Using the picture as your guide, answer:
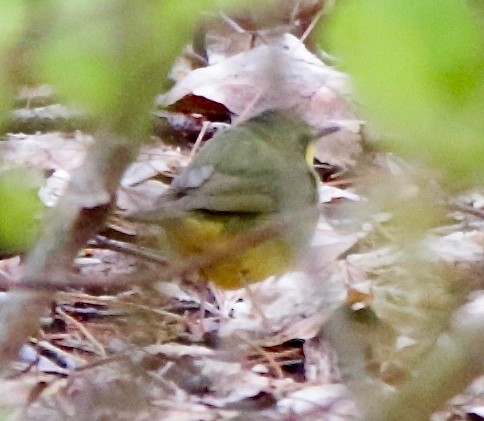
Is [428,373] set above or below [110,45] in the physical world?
below

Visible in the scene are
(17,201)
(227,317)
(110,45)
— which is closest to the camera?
(110,45)

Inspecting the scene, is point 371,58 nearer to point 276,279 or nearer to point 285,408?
point 285,408

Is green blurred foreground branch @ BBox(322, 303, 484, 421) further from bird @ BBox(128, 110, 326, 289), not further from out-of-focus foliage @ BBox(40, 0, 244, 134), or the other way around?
bird @ BBox(128, 110, 326, 289)

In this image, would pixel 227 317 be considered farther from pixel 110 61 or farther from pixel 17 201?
pixel 110 61

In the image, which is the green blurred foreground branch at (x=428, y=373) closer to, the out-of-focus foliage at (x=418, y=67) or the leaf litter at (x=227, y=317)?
the out-of-focus foliage at (x=418, y=67)

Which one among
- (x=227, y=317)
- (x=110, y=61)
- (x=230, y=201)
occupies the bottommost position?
(x=227, y=317)

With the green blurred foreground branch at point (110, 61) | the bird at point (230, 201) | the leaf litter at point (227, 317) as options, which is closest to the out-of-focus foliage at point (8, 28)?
the green blurred foreground branch at point (110, 61)

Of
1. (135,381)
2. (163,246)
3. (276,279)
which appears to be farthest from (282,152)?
(135,381)

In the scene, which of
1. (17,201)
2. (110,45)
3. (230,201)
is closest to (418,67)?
(110,45)

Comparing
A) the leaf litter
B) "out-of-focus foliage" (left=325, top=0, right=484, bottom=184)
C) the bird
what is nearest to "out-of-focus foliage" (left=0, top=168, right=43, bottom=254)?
"out-of-focus foliage" (left=325, top=0, right=484, bottom=184)
